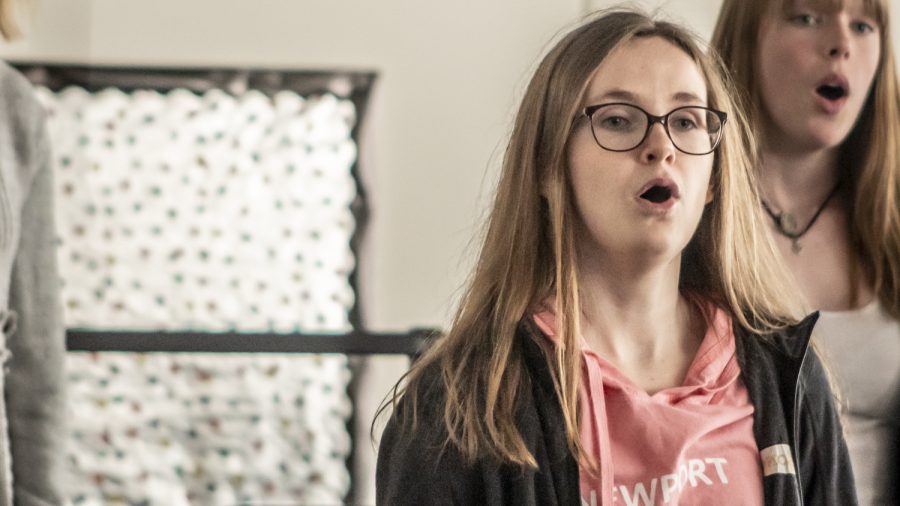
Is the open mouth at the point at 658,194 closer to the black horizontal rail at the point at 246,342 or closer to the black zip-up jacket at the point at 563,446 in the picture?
the black zip-up jacket at the point at 563,446

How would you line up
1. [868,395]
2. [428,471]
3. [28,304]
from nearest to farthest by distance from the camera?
[428,471] → [868,395] → [28,304]

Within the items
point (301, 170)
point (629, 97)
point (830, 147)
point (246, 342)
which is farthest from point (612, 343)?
point (301, 170)

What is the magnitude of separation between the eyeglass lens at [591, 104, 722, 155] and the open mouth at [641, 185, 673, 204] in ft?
0.15

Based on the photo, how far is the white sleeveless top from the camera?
4.00 feet

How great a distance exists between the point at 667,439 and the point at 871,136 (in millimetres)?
584

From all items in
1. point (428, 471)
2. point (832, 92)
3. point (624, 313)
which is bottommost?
point (428, 471)

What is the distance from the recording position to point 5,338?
1543mm

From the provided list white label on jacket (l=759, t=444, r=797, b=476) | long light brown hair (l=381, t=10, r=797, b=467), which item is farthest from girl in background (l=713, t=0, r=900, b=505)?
white label on jacket (l=759, t=444, r=797, b=476)

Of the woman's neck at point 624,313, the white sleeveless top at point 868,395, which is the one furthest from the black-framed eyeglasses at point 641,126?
the white sleeveless top at point 868,395

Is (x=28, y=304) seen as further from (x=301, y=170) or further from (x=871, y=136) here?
(x=301, y=170)

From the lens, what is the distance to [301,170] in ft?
11.7

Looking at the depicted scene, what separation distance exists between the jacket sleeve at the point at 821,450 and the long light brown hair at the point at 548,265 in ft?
0.29

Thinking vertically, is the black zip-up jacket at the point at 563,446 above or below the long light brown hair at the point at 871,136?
below

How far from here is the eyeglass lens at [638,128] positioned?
1006 millimetres
